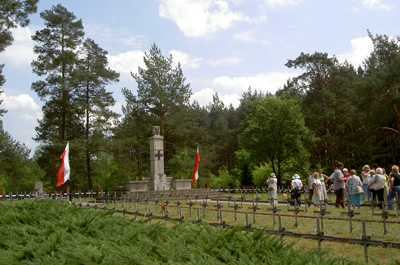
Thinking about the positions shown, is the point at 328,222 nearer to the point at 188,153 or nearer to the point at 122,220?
the point at 122,220

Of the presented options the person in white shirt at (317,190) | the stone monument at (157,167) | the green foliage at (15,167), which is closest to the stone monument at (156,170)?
the stone monument at (157,167)

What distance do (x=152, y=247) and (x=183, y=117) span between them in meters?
33.7

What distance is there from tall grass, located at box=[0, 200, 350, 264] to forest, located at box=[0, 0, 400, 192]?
82.5ft

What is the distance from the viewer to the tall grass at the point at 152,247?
4.30 m

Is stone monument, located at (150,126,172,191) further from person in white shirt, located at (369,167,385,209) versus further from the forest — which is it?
person in white shirt, located at (369,167,385,209)

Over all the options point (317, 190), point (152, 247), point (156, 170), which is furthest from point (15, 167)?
point (152, 247)

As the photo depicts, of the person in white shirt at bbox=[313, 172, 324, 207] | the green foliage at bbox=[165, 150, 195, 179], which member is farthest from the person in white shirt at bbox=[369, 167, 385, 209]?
the green foliage at bbox=[165, 150, 195, 179]

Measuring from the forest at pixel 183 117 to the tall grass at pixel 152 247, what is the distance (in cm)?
2515

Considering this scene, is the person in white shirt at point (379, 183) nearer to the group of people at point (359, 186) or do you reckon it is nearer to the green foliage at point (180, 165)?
the group of people at point (359, 186)

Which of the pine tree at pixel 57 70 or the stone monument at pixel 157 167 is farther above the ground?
the pine tree at pixel 57 70

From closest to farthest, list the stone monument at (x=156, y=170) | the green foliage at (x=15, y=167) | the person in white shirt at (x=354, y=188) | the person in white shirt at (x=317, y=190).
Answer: the person in white shirt at (x=354, y=188), the person in white shirt at (x=317, y=190), the stone monument at (x=156, y=170), the green foliage at (x=15, y=167)

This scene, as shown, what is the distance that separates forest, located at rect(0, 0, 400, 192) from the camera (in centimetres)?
3161

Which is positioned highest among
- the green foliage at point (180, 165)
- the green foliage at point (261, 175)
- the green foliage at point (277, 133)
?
the green foliage at point (277, 133)

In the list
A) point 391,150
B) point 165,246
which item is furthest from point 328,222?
point 391,150
